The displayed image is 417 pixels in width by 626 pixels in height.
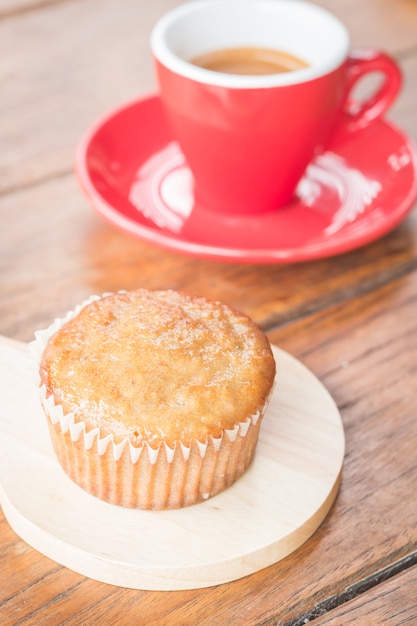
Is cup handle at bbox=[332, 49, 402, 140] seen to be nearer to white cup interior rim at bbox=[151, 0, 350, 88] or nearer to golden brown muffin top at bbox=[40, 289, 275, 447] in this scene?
white cup interior rim at bbox=[151, 0, 350, 88]

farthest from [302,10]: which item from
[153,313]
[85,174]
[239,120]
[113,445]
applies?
[113,445]

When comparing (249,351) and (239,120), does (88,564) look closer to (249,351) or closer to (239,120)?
(249,351)

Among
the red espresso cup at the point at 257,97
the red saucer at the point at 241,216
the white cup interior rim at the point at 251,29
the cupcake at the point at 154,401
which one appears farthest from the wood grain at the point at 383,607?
the white cup interior rim at the point at 251,29

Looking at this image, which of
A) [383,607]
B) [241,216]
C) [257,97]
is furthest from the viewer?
[241,216]

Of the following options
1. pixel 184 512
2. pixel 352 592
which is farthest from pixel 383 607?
pixel 184 512

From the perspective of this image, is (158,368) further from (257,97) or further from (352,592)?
(257,97)

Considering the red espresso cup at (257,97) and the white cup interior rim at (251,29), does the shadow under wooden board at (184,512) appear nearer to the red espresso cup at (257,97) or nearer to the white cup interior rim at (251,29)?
the red espresso cup at (257,97)
